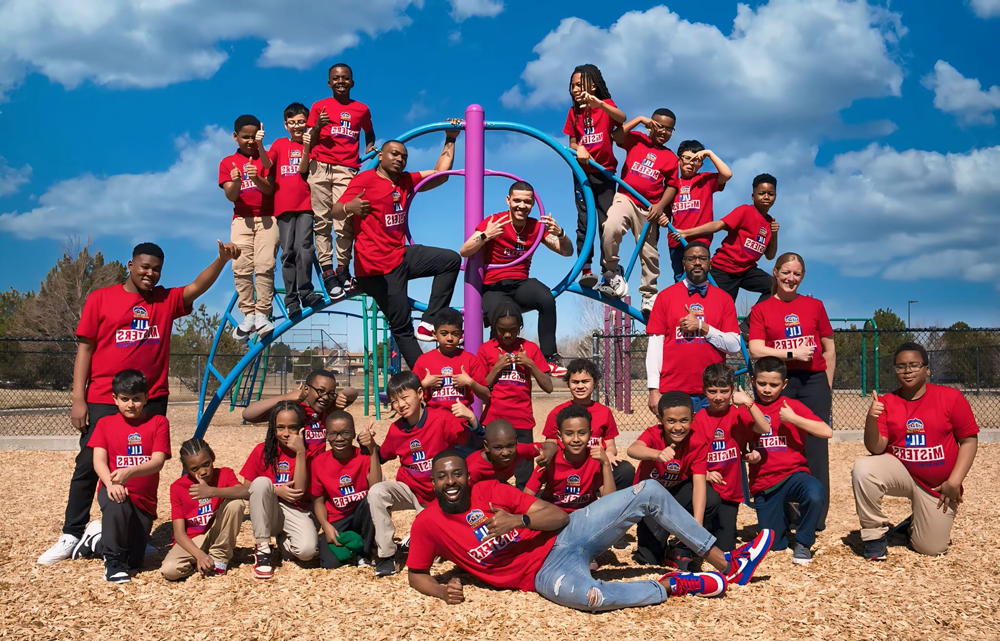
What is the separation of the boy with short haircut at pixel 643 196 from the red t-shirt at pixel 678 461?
225cm

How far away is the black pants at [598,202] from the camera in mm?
6555

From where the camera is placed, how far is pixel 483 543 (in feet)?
12.3

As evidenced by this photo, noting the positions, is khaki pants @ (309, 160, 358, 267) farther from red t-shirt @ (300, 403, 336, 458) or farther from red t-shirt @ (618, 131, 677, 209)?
red t-shirt @ (618, 131, 677, 209)

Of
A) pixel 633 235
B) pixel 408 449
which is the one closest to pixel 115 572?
pixel 408 449

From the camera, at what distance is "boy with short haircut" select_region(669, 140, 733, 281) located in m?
6.26

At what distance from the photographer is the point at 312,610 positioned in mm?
3719

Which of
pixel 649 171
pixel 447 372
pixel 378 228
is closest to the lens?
pixel 447 372

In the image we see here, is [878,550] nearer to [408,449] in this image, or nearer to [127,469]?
[408,449]

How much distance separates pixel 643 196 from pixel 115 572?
15.9 feet

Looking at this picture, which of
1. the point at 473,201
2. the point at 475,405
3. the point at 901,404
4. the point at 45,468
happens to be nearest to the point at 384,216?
the point at 473,201

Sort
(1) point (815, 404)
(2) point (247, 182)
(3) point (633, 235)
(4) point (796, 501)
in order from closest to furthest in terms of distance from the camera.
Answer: (4) point (796, 501), (1) point (815, 404), (3) point (633, 235), (2) point (247, 182)

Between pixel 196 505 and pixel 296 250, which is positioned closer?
pixel 196 505

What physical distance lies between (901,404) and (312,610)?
368cm

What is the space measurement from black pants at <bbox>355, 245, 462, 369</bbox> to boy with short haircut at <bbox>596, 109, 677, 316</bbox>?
142cm
